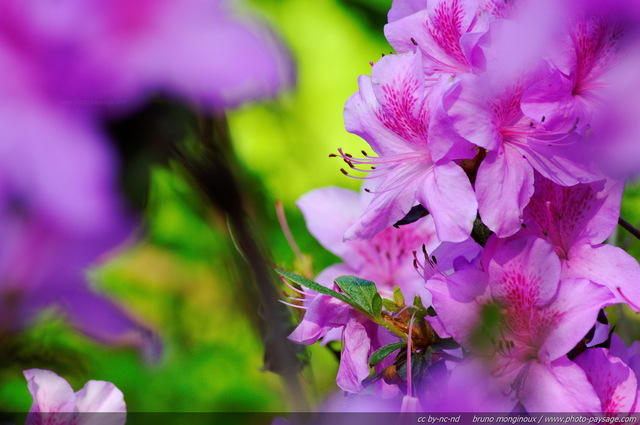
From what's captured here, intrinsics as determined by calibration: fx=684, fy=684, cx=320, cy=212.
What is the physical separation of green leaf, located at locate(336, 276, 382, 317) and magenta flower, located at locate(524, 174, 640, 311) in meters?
0.10

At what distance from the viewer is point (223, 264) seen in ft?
1.88

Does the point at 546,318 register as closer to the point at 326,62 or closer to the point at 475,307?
the point at 475,307

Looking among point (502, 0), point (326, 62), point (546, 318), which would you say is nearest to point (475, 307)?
point (546, 318)

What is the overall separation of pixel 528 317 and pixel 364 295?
9 centimetres

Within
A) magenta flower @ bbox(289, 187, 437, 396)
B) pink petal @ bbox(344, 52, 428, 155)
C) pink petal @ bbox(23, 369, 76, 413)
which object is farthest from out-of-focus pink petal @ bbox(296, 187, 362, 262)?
pink petal @ bbox(23, 369, 76, 413)

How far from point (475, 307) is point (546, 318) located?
1.6 inches

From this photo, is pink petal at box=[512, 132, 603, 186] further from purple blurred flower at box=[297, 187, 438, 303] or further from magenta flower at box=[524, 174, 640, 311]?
purple blurred flower at box=[297, 187, 438, 303]

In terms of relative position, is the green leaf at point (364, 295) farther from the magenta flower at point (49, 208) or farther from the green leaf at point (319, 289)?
the magenta flower at point (49, 208)

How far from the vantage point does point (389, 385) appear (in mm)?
398

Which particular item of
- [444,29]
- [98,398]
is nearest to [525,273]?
[444,29]

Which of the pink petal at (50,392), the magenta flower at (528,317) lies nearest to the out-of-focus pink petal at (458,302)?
the magenta flower at (528,317)

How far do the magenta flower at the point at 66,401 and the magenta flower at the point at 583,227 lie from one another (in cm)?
26

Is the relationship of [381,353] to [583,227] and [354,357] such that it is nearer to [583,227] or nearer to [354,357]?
[354,357]

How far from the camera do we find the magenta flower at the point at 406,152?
1.20 ft
